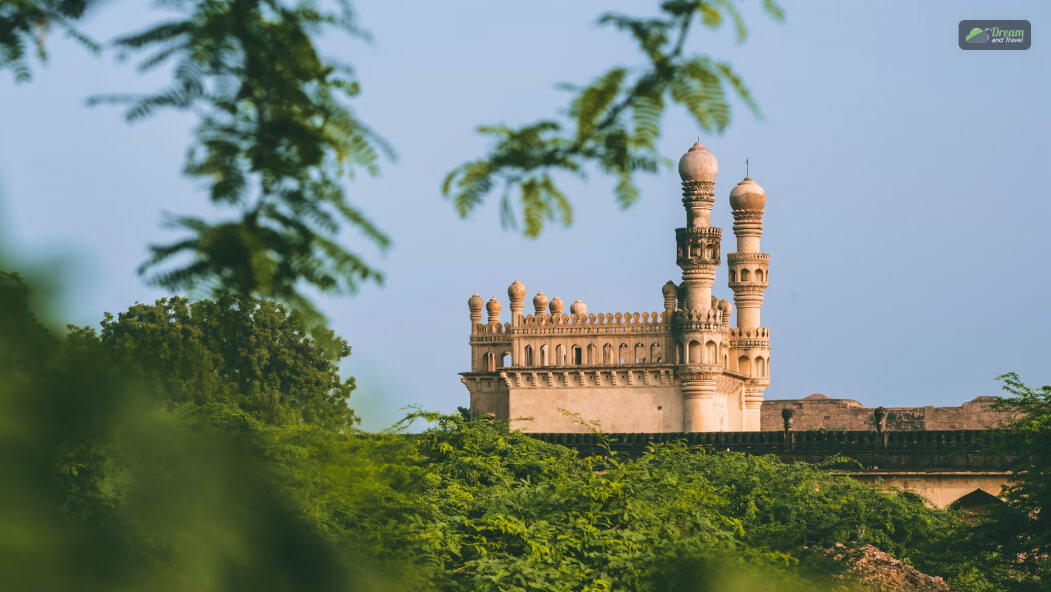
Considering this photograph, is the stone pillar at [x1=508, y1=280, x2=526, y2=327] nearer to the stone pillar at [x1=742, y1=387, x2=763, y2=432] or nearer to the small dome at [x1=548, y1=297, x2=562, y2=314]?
the small dome at [x1=548, y1=297, x2=562, y2=314]

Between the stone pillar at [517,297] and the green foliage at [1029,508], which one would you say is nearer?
the green foliage at [1029,508]

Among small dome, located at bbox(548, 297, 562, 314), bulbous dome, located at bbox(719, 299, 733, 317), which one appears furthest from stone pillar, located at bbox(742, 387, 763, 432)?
small dome, located at bbox(548, 297, 562, 314)

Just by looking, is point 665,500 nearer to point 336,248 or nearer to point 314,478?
point 314,478

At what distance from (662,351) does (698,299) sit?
1500 millimetres

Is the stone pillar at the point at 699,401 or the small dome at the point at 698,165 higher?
the small dome at the point at 698,165

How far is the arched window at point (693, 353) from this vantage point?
103ft

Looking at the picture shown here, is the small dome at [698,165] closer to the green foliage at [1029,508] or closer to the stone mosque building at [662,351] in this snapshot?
the stone mosque building at [662,351]

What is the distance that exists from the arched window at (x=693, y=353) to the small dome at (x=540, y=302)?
12.7ft

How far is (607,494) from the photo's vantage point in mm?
13602

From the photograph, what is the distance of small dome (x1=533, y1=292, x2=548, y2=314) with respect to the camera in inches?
1318

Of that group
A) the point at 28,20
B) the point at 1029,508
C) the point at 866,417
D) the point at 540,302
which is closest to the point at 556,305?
the point at 540,302

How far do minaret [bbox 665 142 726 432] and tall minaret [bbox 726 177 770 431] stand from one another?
6.23 feet

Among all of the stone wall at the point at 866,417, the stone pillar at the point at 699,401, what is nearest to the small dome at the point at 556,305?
the stone pillar at the point at 699,401

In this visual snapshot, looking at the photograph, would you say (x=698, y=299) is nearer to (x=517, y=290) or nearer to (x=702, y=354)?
(x=702, y=354)
